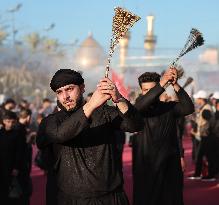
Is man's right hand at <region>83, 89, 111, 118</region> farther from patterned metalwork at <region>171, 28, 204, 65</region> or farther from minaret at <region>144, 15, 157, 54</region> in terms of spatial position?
minaret at <region>144, 15, 157, 54</region>

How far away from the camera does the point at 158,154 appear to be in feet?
22.1

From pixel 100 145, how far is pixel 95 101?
497 mm

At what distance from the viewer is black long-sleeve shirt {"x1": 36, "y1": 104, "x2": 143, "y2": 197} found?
418cm

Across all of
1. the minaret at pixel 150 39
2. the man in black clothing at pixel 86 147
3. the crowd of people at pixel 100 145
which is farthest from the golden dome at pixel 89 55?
the man in black clothing at pixel 86 147

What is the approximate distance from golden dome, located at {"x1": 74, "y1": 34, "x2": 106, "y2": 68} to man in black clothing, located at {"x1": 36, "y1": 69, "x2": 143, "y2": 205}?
84750mm

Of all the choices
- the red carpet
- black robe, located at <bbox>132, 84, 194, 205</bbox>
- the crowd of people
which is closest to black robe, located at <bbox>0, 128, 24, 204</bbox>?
the crowd of people

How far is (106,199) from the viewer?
4.19m

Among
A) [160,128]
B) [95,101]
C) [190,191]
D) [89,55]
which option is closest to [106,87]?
[95,101]

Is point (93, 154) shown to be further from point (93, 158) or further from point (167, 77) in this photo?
point (167, 77)

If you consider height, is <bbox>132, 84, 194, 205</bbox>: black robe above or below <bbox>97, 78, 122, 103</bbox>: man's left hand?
below

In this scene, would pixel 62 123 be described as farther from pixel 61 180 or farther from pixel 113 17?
pixel 113 17

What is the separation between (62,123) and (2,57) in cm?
7520

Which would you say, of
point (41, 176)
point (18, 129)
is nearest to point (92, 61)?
point (41, 176)

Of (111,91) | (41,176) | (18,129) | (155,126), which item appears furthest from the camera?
(41,176)
